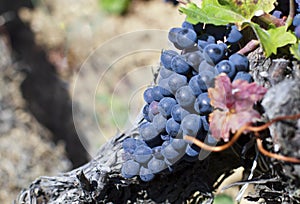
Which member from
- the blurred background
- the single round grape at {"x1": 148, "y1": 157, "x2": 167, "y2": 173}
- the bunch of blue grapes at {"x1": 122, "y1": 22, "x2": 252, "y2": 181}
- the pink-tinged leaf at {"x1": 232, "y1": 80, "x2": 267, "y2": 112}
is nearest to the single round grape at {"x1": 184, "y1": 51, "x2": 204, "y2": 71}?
the bunch of blue grapes at {"x1": 122, "y1": 22, "x2": 252, "y2": 181}

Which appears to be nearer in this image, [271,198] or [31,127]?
[271,198]

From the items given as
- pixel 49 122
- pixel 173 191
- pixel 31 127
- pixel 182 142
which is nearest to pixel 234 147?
pixel 182 142

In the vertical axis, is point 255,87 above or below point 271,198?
above

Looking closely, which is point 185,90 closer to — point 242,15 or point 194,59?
point 194,59

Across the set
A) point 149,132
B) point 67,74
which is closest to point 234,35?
point 149,132

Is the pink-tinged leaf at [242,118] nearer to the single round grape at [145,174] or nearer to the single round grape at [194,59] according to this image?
the single round grape at [194,59]

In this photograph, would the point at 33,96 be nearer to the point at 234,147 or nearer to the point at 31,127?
the point at 31,127
